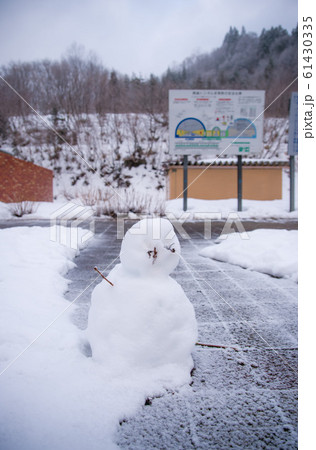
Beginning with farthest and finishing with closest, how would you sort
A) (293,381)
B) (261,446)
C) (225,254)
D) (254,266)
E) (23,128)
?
(23,128) → (225,254) → (254,266) → (293,381) → (261,446)

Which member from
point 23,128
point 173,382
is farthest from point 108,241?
point 23,128

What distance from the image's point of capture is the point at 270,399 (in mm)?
1162

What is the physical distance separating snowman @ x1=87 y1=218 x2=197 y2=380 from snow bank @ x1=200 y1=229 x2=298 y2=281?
70.5 inches

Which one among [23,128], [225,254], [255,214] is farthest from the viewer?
[23,128]

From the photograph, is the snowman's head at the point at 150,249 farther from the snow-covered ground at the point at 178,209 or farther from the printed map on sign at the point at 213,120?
the printed map on sign at the point at 213,120

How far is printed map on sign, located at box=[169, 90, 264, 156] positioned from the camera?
7473mm

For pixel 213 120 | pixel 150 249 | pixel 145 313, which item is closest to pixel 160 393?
pixel 145 313

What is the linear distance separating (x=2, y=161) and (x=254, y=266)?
766cm

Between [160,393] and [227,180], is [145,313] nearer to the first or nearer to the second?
[160,393]

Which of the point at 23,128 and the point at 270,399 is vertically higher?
the point at 23,128

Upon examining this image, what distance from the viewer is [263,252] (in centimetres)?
325

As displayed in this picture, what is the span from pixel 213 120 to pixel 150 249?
7073mm

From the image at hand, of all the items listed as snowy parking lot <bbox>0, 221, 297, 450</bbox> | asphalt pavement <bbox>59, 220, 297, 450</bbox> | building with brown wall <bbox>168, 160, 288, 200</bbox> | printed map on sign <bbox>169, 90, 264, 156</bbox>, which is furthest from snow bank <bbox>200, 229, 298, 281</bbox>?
building with brown wall <bbox>168, 160, 288, 200</bbox>
